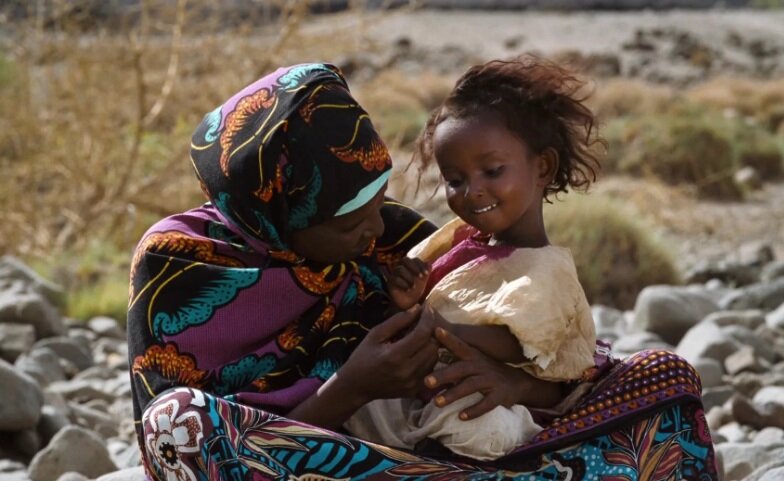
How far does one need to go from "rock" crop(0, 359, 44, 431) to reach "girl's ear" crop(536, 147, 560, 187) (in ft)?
8.06

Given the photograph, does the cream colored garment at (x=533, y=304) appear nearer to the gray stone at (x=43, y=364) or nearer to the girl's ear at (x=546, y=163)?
the girl's ear at (x=546, y=163)

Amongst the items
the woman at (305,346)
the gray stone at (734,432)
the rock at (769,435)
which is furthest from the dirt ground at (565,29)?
the woman at (305,346)

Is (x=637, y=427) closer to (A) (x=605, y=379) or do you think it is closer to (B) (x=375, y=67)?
(A) (x=605, y=379)

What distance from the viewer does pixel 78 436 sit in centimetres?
475

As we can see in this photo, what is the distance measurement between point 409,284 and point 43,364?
3.49 m

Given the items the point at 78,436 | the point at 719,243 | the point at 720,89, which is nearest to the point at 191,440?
the point at 78,436

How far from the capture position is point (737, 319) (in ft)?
23.0

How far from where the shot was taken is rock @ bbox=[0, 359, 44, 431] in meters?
4.99

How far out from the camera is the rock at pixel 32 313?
6.93 metres

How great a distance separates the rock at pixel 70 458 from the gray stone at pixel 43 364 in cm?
141

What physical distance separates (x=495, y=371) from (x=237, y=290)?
0.64 metres

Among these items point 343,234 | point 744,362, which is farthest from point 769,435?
point 343,234

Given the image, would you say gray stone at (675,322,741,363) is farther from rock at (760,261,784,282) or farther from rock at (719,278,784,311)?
rock at (760,261,784,282)

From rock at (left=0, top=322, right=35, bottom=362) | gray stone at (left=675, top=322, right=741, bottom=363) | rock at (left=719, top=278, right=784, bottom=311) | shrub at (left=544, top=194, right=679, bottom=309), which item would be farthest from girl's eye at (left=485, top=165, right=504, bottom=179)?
shrub at (left=544, top=194, right=679, bottom=309)
